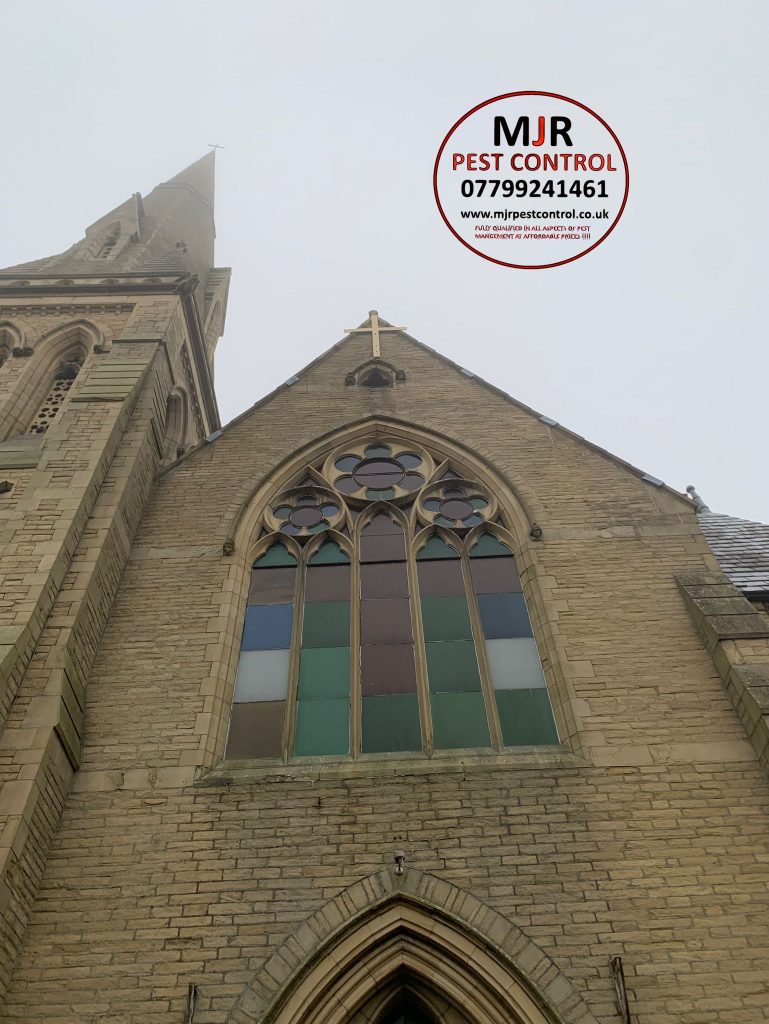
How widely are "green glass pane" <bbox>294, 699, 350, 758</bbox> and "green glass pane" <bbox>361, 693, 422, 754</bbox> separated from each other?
0.18 m

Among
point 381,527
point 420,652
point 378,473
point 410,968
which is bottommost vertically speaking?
point 410,968

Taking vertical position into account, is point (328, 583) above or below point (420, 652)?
above

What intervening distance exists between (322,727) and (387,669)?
0.87m

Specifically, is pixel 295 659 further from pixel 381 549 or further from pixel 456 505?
pixel 456 505

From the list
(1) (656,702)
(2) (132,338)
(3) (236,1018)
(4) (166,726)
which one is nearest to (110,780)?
(4) (166,726)

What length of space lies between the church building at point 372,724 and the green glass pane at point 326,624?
0.12ft

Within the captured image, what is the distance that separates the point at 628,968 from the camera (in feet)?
18.1

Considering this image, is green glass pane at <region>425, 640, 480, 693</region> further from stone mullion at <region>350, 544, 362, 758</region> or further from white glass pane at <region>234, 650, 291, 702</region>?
white glass pane at <region>234, 650, 291, 702</region>

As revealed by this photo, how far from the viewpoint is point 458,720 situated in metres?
7.45

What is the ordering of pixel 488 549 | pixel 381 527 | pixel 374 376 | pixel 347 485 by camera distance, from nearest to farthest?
1. pixel 488 549
2. pixel 381 527
3. pixel 347 485
4. pixel 374 376

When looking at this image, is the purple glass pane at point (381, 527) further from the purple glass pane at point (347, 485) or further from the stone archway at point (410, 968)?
the stone archway at point (410, 968)

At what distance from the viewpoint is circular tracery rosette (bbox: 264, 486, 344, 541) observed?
31.5ft

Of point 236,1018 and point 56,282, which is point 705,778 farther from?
point 56,282

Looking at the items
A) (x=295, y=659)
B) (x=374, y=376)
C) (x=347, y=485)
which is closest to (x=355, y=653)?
(x=295, y=659)
